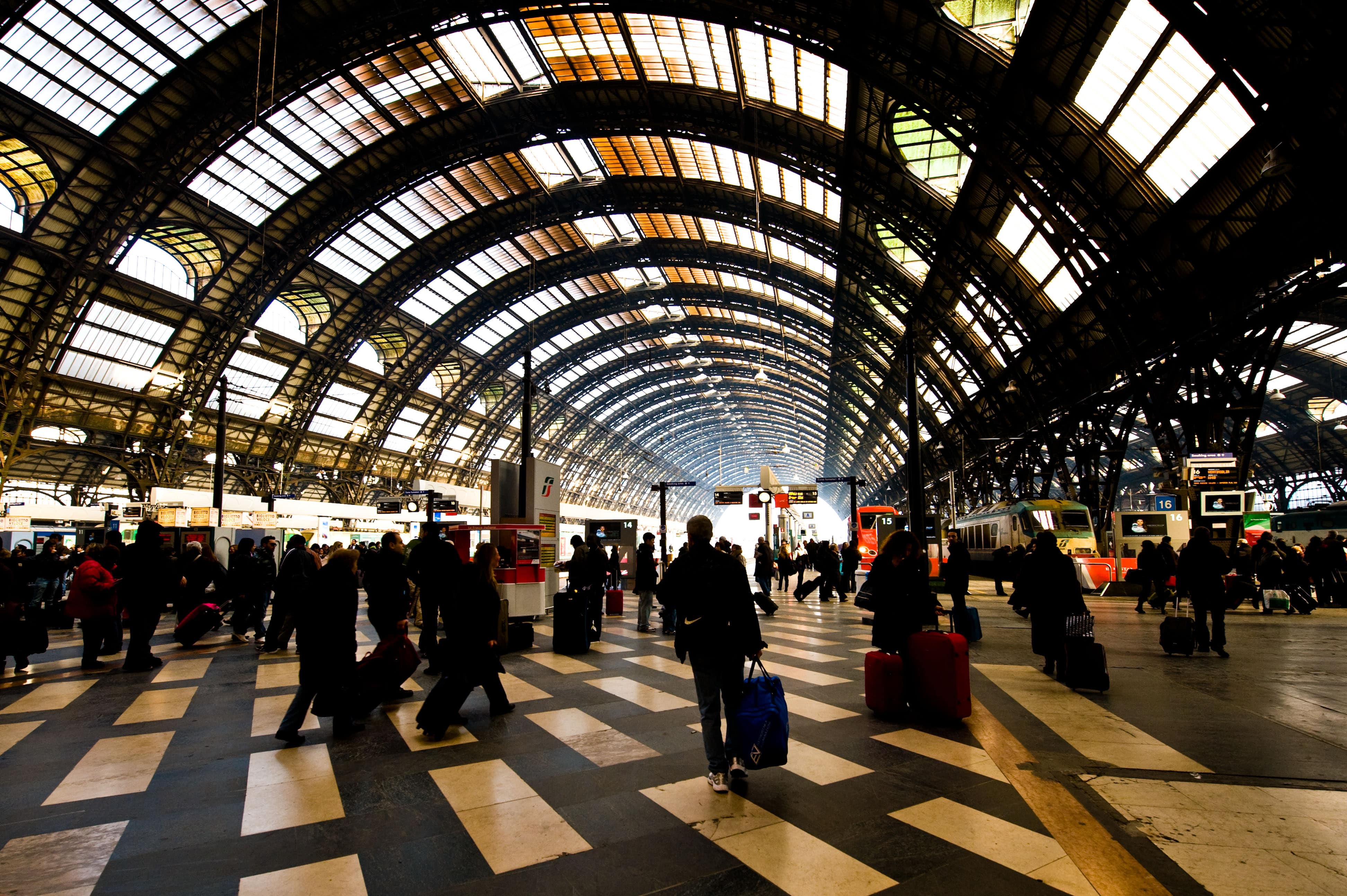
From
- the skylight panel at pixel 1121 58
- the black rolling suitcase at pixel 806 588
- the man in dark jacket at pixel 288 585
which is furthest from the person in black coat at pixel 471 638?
the black rolling suitcase at pixel 806 588

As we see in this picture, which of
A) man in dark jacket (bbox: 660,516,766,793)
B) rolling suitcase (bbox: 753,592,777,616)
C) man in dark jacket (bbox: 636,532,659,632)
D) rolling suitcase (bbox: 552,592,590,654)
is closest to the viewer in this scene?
man in dark jacket (bbox: 660,516,766,793)

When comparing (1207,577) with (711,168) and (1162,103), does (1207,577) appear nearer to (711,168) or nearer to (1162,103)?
(1162,103)

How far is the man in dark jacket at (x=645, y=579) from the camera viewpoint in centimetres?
1307

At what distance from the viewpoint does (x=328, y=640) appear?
19.9ft

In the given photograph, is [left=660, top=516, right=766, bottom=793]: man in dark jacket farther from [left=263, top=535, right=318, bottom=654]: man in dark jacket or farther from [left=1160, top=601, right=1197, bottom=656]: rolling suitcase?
[left=1160, top=601, right=1197, bottom=656]: rolling suitcase

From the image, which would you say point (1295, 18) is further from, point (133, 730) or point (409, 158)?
point (409, 158)

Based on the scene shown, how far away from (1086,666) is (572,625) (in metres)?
6.86

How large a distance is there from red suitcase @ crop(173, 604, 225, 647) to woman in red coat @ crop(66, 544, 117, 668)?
163cm

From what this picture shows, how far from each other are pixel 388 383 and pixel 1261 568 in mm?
42023

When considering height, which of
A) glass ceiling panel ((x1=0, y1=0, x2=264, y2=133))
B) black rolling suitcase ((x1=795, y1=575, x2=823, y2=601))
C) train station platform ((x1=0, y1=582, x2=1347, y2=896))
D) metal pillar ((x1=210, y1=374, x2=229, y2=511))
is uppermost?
glass ceiling panel ((x1=0, y1=0, x2=264, y2=133))

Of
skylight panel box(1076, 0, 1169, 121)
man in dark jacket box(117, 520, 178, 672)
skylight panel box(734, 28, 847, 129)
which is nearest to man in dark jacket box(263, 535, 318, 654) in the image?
man in dark jacket box(117, 520, 178, 672)

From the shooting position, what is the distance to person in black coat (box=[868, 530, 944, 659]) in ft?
21.1

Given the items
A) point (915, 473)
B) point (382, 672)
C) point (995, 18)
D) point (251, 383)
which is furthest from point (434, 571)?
point (251, 383)

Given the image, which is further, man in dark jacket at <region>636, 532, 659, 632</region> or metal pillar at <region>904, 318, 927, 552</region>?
metal pillar at <region>904, 318, 927, 552</region>
